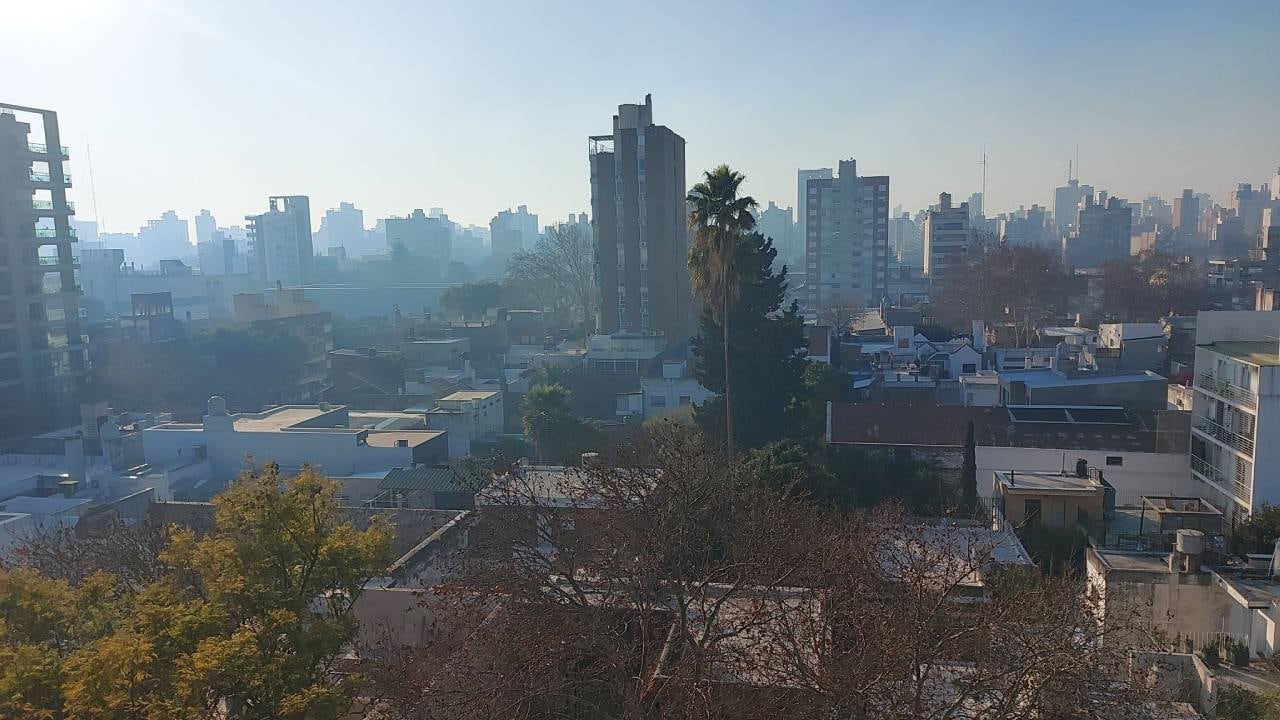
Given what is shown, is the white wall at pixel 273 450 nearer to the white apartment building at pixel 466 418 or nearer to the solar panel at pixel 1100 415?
the white apartment building at pixel 466 418

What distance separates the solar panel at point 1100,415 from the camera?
70.9 feet

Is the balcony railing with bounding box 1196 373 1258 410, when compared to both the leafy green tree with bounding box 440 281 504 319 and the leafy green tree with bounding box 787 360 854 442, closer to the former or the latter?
the leafy green tree with bounding box 787 360 854 442

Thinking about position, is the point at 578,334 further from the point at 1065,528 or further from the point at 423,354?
the point at 1065,528

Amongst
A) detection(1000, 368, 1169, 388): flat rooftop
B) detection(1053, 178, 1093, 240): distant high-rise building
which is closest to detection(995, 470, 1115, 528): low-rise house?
detection(1000, 368, 1169, 388): flat rooftop

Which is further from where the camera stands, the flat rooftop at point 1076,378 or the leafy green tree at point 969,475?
the flat rooftop at point 1076,378

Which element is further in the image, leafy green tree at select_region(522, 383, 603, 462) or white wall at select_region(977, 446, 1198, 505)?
leafy green tree at select_region(522, 383, 603, 462)

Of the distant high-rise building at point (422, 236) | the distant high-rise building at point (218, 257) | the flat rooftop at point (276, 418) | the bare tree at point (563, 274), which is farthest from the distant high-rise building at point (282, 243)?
the flat rooftop at point (276, 418)

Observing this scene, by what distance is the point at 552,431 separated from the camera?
2631 cm

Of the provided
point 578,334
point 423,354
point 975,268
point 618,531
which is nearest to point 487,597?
point 618,531

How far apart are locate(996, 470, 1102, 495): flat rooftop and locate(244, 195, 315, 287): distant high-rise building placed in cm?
10965

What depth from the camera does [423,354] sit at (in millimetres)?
46188

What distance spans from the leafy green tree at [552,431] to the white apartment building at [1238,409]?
15.4 metres

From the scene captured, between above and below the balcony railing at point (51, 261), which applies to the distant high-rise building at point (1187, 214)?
above

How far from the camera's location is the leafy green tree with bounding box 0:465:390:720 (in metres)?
→ 7.12
